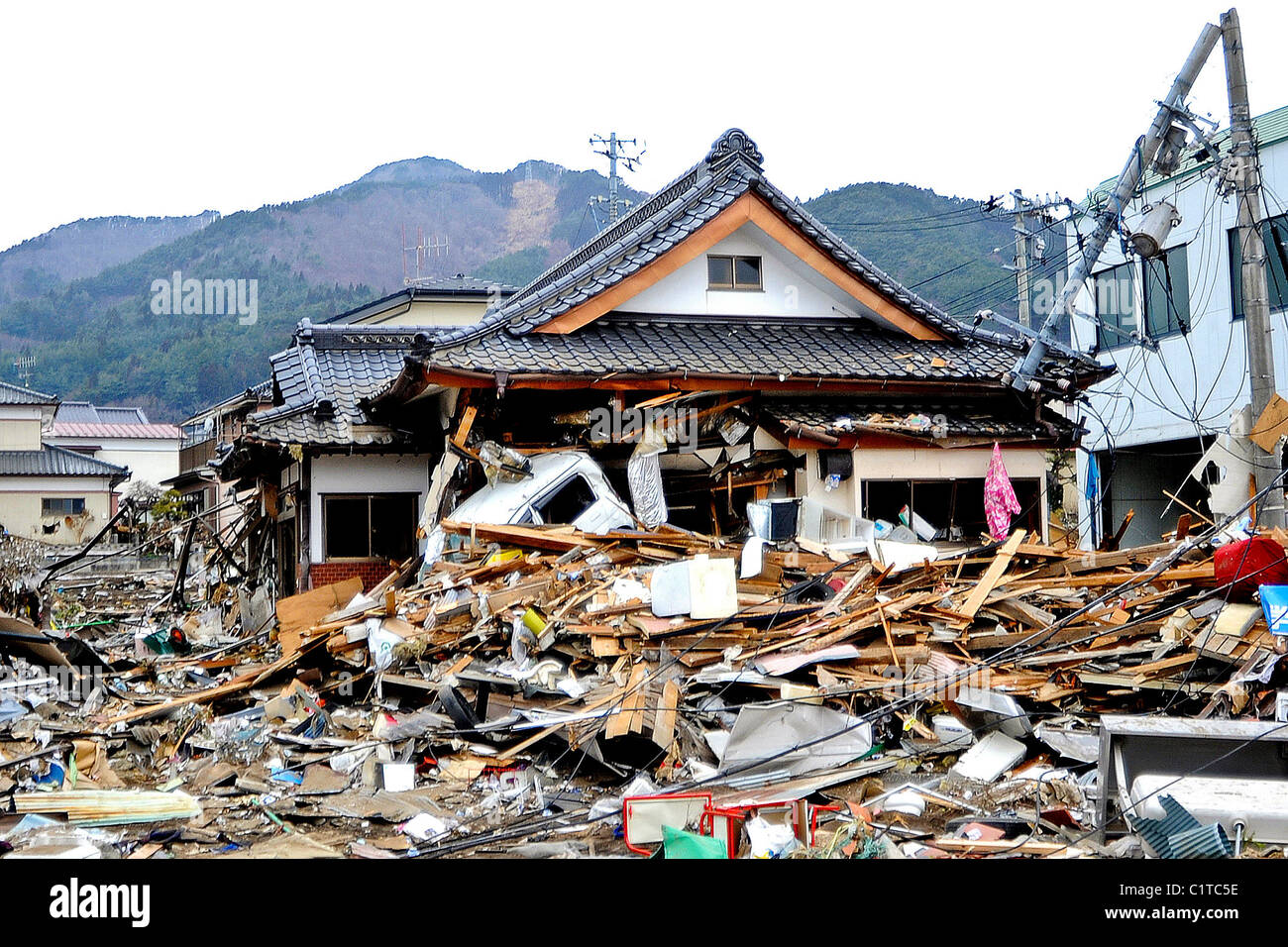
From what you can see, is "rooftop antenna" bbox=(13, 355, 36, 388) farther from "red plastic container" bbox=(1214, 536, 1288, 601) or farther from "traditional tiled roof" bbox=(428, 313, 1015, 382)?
"red plastic container" bbox=(1214, 536, 1288, 601)

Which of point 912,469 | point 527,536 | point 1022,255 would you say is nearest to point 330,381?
point 527,536

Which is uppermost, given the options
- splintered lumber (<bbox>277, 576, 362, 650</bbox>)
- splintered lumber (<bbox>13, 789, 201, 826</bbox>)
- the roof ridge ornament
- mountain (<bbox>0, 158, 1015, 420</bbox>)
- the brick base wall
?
mountain (<bbox>0, 158, 1015, 420</bbox>)

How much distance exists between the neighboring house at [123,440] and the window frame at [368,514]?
5467 cm

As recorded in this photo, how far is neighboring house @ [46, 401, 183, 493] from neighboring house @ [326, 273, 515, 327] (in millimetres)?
38040

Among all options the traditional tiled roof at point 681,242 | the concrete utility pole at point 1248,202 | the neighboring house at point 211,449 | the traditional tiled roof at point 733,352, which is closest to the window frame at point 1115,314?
the traditional tiled roof at point 681,242

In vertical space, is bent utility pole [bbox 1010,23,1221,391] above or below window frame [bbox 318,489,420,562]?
above

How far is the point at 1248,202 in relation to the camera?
1326cm

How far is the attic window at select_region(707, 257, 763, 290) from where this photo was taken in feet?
52.5

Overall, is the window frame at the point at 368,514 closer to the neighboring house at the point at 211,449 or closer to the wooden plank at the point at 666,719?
the wooden plank at the point at 666,719

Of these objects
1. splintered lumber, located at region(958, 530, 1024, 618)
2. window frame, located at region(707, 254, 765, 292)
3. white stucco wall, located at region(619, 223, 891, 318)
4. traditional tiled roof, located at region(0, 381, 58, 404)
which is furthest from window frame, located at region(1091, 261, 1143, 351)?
traditional tiled roof, located at region(0, 381, 58, 404)

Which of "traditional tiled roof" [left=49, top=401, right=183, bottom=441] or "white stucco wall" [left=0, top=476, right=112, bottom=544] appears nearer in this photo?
"white stucco wall" [left=0, top=476, right=112, bottom=544]

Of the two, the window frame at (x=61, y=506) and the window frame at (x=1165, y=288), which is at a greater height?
the window frame at (x=1165, y=288)

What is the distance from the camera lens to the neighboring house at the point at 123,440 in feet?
217
